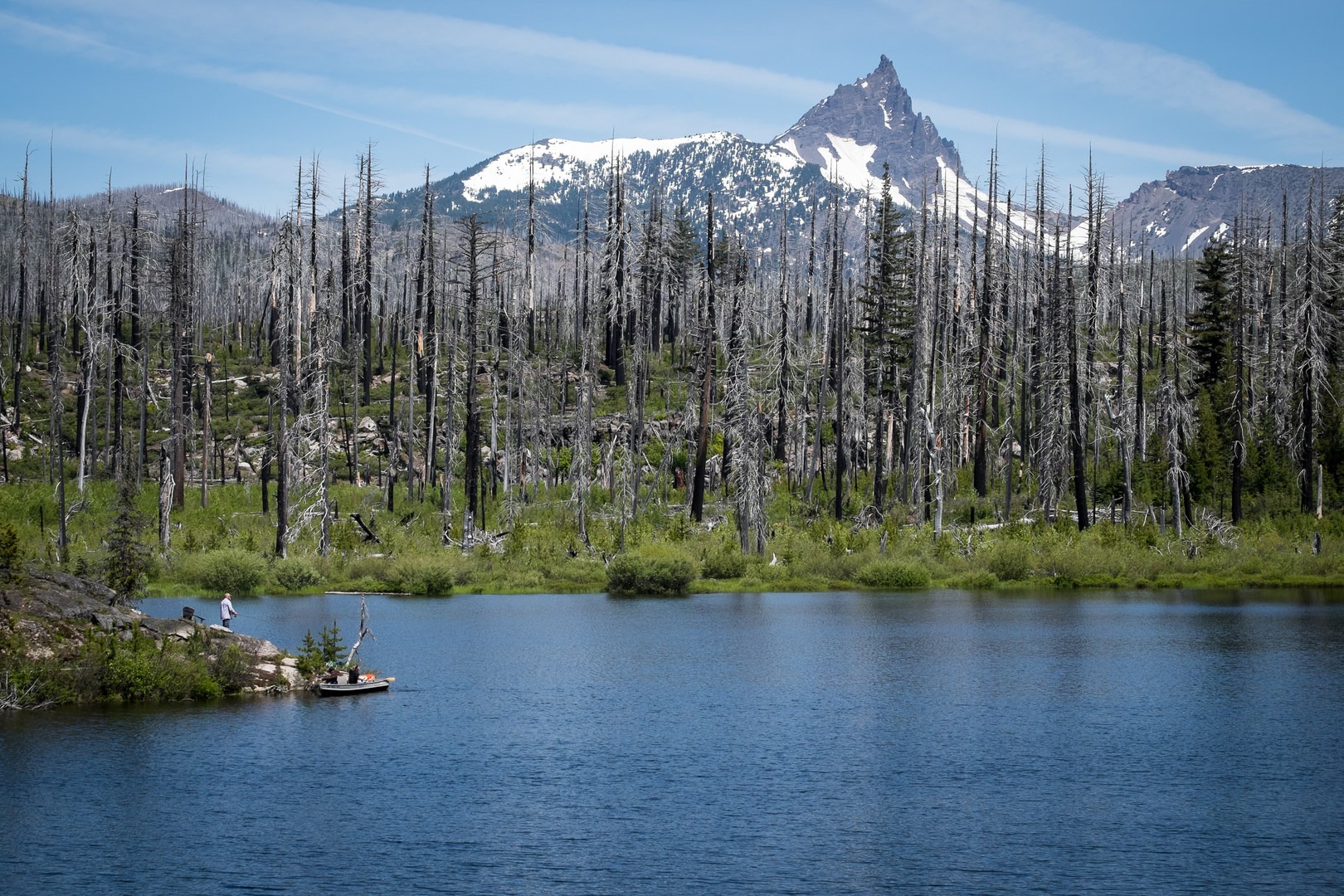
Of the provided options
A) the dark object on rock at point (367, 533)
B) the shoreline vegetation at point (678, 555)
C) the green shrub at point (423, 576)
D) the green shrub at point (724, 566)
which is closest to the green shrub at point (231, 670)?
the shoreline vegetation at point (678, 555)

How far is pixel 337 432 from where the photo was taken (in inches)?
3322

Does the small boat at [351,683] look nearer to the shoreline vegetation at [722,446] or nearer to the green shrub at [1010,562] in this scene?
the shoreline vegetation at [722,446]

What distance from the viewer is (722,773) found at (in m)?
23.8

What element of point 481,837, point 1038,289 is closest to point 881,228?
point 1038,289

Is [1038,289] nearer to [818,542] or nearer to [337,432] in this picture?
[818,542]

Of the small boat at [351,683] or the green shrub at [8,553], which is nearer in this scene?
the green shrub at [8,553]

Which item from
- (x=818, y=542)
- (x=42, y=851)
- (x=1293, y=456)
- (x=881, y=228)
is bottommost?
(x=42, y=851)

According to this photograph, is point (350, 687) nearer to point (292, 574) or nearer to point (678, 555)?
point (292, 574)

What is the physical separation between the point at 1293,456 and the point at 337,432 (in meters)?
59.4

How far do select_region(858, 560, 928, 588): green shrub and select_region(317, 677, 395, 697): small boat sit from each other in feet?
95.3

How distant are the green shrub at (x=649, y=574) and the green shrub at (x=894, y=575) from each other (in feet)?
27.1

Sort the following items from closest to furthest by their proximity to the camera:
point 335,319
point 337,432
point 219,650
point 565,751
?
point 565,751 → point 219,650 → point 335,319 → point 337,432

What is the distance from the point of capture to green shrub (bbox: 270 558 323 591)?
51312 millimetres

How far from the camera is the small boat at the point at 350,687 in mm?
31016
